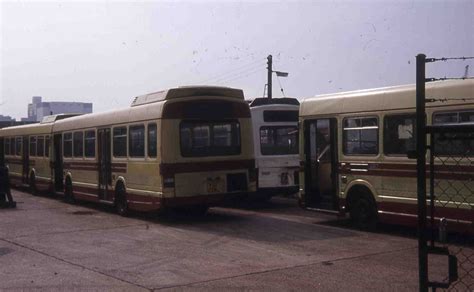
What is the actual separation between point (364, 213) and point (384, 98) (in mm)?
2402

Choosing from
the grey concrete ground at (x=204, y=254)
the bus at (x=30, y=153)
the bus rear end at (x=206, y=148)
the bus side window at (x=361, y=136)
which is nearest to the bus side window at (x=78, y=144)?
the bus at (x=30, y=153)

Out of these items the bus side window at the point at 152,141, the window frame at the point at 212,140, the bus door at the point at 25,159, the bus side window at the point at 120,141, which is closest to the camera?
the window frame at the point at 212,140

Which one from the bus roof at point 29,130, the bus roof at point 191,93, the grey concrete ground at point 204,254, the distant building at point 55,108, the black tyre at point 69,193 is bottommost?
the grey concrete ground at point 204,254

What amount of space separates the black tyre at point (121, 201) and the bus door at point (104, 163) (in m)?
0.52

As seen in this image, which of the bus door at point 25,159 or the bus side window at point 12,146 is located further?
the bus side window at point 12,146

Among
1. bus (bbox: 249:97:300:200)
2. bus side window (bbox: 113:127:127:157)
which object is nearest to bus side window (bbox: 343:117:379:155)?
bus (bbox: 249:97:300:200)

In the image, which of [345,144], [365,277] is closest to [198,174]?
[345,144]

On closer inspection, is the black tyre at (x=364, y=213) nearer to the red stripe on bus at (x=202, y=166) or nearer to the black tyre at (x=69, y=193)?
the red stripe on bus at (x=202, y=166)

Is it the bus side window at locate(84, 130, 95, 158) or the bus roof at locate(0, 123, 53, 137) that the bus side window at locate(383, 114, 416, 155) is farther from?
the bus roof at locate(0, 123, 53, 137)

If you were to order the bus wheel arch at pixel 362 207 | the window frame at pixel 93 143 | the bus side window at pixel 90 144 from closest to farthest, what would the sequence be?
the bus wheel arch at pixel 362 207
the window frame at pixel 93 143
the bus side window at pixel 90 144

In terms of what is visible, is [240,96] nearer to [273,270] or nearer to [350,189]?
[350,189]

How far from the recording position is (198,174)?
14812 millimetres

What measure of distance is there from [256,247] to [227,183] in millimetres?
4054

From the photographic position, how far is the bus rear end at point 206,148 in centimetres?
1463
